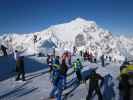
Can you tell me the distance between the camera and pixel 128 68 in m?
14.8

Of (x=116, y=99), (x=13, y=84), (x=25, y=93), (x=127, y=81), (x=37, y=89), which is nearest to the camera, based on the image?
(x=127, y=81)

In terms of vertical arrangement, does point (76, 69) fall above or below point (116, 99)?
above

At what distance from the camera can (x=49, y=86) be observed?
17.6 m

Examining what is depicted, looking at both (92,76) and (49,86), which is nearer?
(92,76)

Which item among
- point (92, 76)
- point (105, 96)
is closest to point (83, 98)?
point (105, 96)

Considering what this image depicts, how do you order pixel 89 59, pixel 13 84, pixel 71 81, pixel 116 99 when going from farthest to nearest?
pixel 89 59
pixel 71 81
pixel 13 84
pixel 116 99

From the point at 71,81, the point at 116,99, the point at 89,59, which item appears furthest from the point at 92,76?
the point at 89,59

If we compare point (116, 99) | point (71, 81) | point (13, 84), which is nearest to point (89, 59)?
point (71, 81)

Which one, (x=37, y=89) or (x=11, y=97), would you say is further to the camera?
(x=37, y=89)

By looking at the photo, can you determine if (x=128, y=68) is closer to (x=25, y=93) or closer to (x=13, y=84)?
(x=25, y=93)

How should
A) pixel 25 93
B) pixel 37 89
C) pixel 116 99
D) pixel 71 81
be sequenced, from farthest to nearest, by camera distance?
pixel 71 81
pixel 37 89
pixel 25 93
pixel 116 99

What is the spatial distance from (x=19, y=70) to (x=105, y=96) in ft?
23.0

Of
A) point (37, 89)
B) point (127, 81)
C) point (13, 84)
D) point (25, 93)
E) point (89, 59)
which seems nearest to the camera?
point (127, 81)

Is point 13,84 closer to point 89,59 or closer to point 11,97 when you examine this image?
point 11,97
